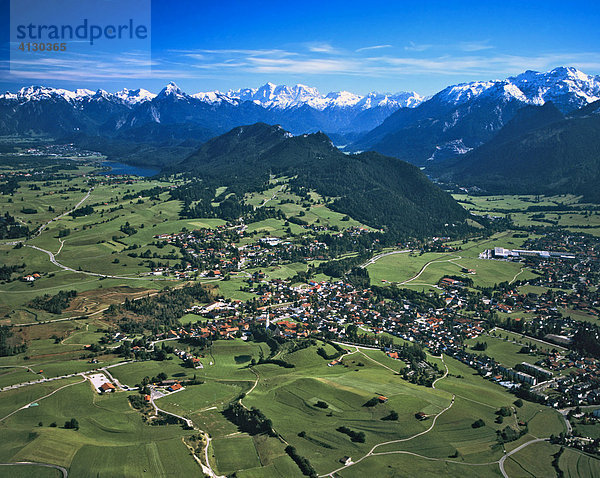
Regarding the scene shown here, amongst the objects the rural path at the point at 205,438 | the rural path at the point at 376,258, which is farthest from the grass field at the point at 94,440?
the rural path at the point at 376,258

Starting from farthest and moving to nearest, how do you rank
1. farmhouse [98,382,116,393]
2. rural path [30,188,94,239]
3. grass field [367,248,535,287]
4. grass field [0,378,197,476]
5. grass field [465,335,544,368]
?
rural path [30,188,94,239]
grass field [367,248,535,287]
grass field [465,335,544,368]
farmhouse [98,382,116,393]
grass field [0,378,197,476]

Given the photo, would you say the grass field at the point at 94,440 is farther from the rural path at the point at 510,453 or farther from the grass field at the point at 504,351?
the grass field at the point at 504,351

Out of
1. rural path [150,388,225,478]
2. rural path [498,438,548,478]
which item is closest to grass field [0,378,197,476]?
rural path [150,388,225,478]

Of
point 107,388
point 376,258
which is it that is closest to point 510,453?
point 107,388

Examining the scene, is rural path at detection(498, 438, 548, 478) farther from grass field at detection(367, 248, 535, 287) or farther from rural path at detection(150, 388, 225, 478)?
grass field at detection(367, 248, 535, 287)

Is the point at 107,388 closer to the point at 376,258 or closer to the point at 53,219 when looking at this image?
the point at 376,258

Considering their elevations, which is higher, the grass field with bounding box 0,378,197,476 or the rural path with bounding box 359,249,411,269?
the rural path with bounding box 359,249,411,269

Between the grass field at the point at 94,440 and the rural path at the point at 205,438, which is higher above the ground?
the grass field at the point at 94,440

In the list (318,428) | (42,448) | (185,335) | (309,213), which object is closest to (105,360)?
(185,335)

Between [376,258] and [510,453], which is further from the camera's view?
[376,258]

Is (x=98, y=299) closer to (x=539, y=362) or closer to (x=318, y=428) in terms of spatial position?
(x=318, y=428)

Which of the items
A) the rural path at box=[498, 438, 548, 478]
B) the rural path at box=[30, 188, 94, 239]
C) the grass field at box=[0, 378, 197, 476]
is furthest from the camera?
the rural path at box=[30, 188, 94, 239]
